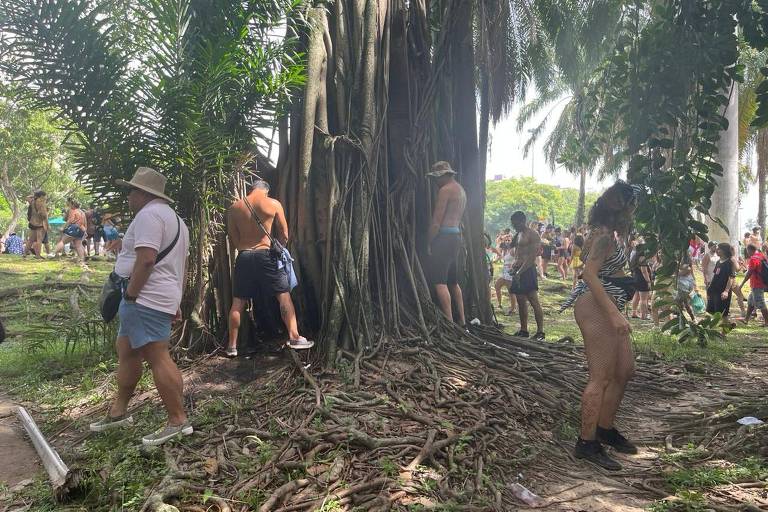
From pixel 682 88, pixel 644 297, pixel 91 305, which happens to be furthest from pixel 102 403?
pixel 644 297

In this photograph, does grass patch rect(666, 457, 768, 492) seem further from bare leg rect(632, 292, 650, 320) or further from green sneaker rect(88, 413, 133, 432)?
bare leg rect(632, 292, 650, 320)

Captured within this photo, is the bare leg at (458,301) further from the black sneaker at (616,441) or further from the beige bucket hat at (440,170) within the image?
the black sneaker at (616,441)

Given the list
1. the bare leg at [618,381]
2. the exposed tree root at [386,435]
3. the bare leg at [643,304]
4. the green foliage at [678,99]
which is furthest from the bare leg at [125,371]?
the bare leg at [643,304]

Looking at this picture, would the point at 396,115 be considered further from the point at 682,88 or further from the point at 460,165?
the point at 682,88

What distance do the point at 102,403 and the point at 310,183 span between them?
2.42m

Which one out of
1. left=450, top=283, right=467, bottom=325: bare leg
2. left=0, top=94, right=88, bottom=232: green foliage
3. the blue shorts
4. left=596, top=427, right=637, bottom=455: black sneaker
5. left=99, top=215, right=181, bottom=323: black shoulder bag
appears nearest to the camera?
the blue shorts

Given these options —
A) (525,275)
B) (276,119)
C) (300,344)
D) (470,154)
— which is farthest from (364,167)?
(525,275)

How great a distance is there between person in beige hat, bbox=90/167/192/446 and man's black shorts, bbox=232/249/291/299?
99cm

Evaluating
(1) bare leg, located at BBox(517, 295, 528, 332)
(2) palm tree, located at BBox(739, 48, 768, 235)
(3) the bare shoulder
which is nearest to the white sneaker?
(1) bare leg, located at BBox(517, 295, 528, 332)

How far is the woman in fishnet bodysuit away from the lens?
131 inches

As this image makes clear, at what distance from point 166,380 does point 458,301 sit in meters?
3.26

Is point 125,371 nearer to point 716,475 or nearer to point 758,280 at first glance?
point 716,475

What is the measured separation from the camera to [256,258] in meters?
4.62

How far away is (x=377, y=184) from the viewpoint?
5.07m
